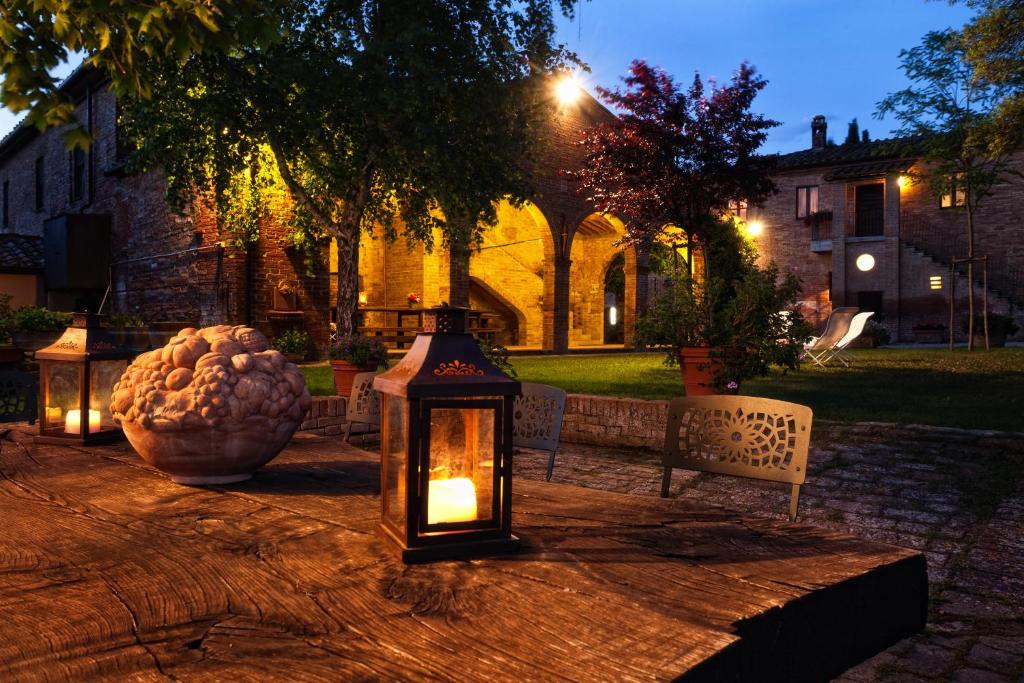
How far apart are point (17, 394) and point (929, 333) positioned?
2469 cm

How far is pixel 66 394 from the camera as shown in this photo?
83.8 inches

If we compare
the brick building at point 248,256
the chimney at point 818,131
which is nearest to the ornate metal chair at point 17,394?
the brick building at point 248,256

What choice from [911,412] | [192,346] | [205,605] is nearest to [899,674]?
[205,605]

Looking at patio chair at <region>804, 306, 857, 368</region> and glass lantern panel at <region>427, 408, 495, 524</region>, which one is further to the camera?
patio chair at <region>804, 306, 857, 368</region>

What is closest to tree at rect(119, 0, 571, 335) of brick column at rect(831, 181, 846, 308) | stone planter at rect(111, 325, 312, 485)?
stone planter at rect(111, 325, 312, 485)

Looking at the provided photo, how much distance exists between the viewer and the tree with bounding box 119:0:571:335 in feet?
24.8

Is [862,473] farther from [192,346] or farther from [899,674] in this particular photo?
[192,346]

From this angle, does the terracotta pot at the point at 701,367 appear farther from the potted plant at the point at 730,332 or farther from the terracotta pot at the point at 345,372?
the terracotta pot at the point at 345,372

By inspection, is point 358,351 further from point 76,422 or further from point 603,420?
point 76,422

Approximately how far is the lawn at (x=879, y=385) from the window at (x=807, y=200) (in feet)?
44.0

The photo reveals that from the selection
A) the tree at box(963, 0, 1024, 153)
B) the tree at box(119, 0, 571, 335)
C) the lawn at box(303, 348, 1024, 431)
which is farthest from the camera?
the tree at box(963, 0, 1024, 153)

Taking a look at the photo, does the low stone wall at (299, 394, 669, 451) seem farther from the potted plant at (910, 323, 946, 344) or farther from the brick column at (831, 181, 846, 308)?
the brick column at (831, 181, 846, 308)

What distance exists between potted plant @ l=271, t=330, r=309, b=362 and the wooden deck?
10846mm

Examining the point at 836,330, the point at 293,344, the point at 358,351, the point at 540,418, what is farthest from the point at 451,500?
the point at 836,330
